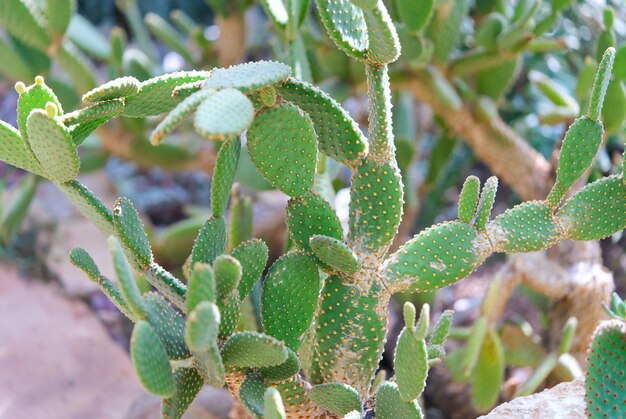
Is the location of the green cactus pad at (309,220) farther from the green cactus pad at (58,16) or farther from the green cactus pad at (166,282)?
the green cactus pad at (58,16)

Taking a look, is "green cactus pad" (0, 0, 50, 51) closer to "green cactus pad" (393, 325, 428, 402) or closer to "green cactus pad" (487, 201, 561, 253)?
"green cactus pad" (487, 201, 561, 253)

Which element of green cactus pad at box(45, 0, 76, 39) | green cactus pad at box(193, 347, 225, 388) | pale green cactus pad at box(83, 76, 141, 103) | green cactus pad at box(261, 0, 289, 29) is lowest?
green cactus pad at box(193, 347, 225, 388)

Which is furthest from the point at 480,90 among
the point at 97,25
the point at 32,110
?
the point at 97,25

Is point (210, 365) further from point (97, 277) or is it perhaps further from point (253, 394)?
point (97, 277)

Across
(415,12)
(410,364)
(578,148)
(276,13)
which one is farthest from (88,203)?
(415,12)

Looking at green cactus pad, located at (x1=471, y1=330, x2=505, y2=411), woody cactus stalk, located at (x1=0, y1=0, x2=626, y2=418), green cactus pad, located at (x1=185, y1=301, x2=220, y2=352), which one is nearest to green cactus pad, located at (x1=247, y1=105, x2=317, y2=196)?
woody cactus stalk, located at (x1=0, y1=0, x2=626, y2=418)

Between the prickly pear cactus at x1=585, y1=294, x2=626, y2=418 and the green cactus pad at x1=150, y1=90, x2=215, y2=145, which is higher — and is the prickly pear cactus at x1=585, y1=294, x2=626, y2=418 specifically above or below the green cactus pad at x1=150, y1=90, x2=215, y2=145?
below
